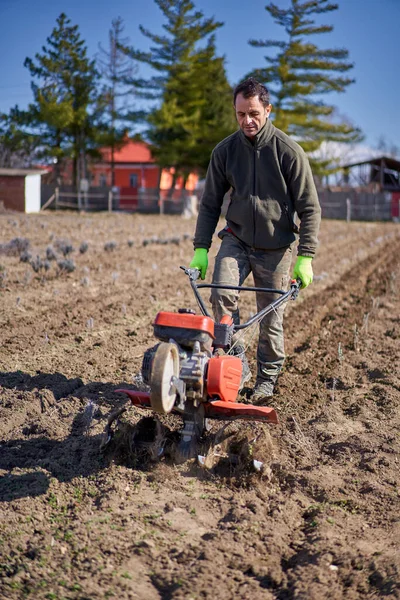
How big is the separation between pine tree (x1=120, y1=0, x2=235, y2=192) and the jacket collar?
33.2 meters

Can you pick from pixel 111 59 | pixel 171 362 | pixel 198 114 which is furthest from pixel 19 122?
pixel 171 362

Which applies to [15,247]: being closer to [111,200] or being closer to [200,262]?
Result: [200,262]

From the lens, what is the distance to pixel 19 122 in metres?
37.7

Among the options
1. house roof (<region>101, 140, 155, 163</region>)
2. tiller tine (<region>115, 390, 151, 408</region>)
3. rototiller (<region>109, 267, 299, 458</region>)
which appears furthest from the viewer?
house roof (<region>101, 140, 155, 163</region>)

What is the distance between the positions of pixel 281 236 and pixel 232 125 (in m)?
35.5

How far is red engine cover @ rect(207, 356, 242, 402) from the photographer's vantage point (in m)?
3.80

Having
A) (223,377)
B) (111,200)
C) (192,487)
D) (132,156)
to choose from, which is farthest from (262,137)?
(132,156)

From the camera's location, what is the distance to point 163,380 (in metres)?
3.38

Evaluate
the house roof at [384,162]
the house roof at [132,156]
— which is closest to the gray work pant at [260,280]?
the house roof at [384,162]

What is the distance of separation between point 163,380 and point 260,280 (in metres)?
2.00

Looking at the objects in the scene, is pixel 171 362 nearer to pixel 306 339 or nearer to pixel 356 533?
pixel 356 533

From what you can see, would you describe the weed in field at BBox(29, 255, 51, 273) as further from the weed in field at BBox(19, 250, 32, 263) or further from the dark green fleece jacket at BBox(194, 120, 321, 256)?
the dark green fleece jacket at BBox(194, 120, 321, 256)

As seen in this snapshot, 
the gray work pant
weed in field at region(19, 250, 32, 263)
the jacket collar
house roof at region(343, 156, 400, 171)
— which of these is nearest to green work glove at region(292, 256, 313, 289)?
the gray work pant

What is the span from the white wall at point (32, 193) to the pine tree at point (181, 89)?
6.98 meters
